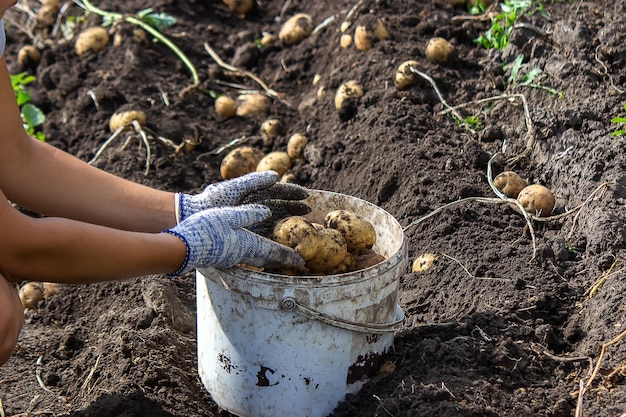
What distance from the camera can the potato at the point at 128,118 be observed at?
4340mm

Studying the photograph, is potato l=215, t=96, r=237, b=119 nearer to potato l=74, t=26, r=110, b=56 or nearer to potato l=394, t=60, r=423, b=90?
potato l=74, t=26, r=110, b=56

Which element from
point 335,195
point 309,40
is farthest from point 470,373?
point 309,40

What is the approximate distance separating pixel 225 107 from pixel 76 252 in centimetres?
260

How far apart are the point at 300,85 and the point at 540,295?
248cm

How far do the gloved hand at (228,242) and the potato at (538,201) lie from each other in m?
1.15

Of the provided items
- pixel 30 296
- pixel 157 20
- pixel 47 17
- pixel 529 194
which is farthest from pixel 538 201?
pixel 47 17

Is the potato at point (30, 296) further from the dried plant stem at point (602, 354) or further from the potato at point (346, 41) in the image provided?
the dried plant stem at point (602, 354)

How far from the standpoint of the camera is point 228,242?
7.54ft

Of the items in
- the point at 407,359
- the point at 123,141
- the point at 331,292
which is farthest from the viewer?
the point at 123,141

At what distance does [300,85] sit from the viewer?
479 centimetres

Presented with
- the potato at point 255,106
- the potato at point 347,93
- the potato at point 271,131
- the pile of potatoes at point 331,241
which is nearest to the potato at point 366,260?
the pile of potatoes at point 331,241

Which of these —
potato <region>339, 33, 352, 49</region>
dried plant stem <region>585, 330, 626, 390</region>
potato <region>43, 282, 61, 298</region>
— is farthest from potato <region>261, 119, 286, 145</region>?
dried plant stem <region>585, 330, 626, 390</region>

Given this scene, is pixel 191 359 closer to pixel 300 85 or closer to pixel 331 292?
pixel 331 292

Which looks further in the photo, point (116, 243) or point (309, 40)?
point (309, 40)
